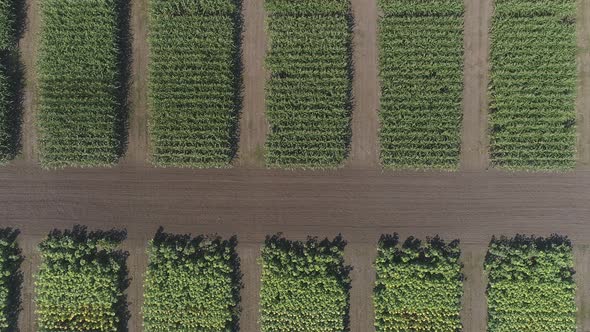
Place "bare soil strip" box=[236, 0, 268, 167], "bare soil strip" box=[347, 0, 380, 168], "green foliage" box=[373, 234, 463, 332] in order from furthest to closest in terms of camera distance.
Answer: "bare soil strip" box=[236, 0, 268, 167], "bare soil strip" box=[347, 0, 380, 168], "green foliage" box=[373, 234, 463, 332]

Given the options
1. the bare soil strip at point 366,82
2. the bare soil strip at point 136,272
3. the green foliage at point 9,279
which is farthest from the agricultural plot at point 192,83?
the green foliage at point 9,279

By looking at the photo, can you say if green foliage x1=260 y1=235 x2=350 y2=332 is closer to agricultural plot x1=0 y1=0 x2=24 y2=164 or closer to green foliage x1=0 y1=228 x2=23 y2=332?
green foliage x1=0 y1=228 x2=23 y2=332

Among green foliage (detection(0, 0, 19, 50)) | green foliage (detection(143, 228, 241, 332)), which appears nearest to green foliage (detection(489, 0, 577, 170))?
green foliage (detection(143, 228, 241, 332))

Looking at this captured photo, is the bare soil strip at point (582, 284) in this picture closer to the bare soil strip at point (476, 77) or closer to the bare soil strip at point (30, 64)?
the bare soil strip at point (476, 77)

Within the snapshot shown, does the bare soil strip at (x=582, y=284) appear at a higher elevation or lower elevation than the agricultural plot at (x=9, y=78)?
lower

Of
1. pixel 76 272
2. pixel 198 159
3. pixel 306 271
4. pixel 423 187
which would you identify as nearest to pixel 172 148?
pixel 198 159

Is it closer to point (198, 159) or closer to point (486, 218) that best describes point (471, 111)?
point (486, 218)

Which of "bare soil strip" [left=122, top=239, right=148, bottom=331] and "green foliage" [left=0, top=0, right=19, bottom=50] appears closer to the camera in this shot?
"green foliage" [left=0, top=0, right=19, bottom=50]

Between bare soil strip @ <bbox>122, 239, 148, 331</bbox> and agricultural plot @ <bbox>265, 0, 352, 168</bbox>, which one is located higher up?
agricultural plot @ <bbox>265, 0, 352, 168</bbox>
